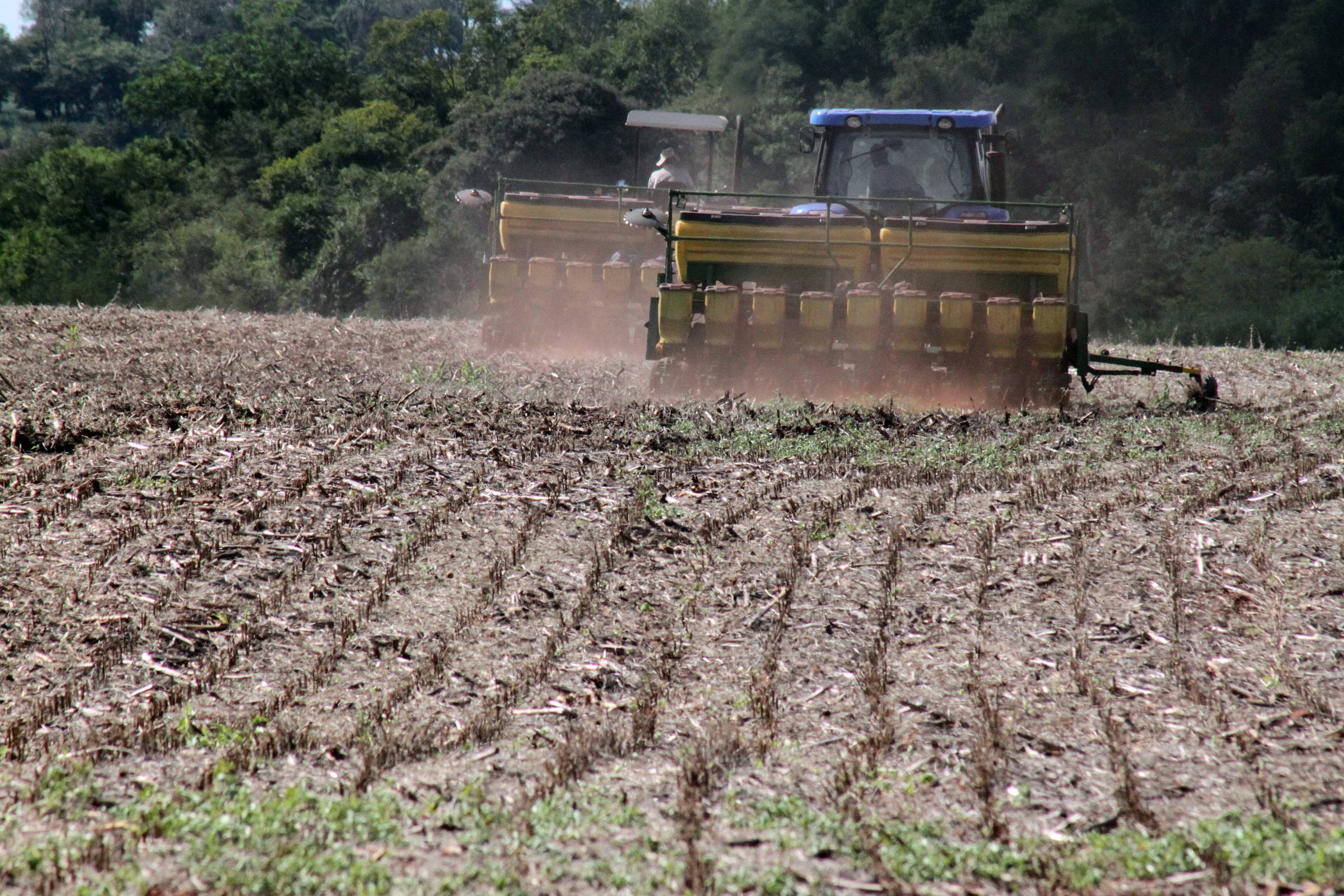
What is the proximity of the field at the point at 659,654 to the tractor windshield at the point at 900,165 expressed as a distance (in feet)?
12.2

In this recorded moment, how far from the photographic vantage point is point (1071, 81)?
2647 centimetres

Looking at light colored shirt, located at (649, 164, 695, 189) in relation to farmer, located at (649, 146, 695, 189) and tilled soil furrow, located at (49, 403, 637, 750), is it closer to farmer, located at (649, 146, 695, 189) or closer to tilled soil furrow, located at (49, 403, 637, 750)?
farmer, located at (649, 146, 695, 189)

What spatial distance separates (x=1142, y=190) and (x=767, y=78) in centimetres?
1053

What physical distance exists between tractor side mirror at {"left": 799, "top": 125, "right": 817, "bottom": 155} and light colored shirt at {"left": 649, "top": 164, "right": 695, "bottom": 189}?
194 cm

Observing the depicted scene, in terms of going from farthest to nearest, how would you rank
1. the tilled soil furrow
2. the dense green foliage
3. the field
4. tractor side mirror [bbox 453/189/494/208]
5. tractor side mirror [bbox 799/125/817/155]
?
1. the dense green foliage
2. tractor side mirror [bbox 453/189/494/208]
3. tractor side mirror [bbox 799/125/817/155]
4. the tilled soil furrow
5. the field

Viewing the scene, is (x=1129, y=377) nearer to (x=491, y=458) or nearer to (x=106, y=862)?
(x=491, y=458)

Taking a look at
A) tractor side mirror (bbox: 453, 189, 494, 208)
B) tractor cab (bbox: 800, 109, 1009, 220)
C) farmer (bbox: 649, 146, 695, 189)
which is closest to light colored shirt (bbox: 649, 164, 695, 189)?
farmer (bbox: 649, 146, 695, 189)

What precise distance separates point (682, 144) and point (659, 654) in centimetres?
2350

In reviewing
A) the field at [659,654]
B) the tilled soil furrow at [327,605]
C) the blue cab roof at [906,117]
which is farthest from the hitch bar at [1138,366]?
the tilled soil furrow at [327,605]

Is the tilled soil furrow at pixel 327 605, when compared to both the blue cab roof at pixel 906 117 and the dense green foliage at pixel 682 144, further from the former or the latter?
the dense green foliage at pixel 682 144

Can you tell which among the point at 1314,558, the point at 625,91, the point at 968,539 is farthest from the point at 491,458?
the point at 625,91

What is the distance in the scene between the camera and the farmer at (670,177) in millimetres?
12875

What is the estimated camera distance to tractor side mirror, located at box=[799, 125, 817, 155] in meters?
10.9

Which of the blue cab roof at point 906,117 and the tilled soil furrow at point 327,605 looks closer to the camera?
the tilled soil furrow at point 327,605
